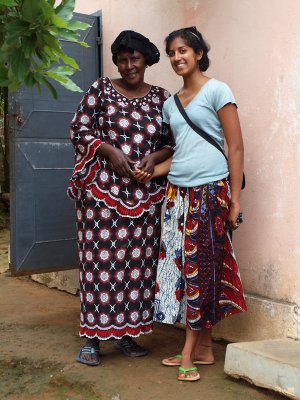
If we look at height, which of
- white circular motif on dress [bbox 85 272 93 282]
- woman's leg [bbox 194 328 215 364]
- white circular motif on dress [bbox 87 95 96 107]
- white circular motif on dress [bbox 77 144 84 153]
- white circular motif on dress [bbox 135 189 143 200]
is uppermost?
white circular motif on dress [bbox 87 95 96 107]

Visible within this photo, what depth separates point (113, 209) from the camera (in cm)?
344

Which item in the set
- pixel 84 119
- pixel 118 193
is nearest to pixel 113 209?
pixel 118 193

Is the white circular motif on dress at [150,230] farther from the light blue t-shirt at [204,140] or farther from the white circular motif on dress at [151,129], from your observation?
the white circular motif on dress at [151,129]

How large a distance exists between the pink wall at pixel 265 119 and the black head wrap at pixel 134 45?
0.55 meters

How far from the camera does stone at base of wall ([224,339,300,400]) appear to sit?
2854 mm

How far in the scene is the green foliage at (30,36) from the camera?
1964 millimetres

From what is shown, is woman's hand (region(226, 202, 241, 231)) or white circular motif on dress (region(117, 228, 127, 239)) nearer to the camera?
woman's hand (region(226, 202, 241, 231))

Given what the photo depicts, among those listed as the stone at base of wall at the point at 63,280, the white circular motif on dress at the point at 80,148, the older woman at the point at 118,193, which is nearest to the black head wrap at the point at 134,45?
the older woman at the point at 118,193

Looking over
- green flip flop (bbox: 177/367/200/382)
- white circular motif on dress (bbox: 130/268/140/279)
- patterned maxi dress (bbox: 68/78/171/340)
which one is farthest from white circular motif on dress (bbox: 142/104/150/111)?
green flip flop (bbox: 177/367/200/382)

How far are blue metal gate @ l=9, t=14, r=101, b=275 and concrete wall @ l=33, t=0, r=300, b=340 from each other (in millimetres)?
1269

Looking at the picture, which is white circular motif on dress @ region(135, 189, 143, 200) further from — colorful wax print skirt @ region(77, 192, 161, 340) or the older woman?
colorful wax print skirt @ region(77, 192, 161, 340)

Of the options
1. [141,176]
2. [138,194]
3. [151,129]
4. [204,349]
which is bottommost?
[204,349]

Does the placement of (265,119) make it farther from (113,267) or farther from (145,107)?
(113,267)

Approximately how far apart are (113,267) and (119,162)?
600 millimetres
